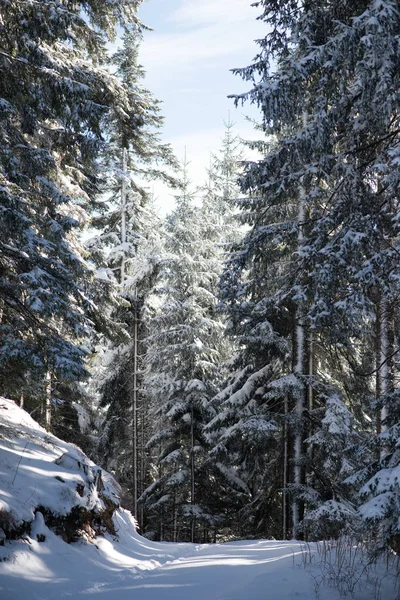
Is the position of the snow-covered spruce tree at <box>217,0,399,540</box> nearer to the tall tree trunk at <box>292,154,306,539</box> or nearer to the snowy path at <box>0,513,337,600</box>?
the snowy path at <box>0,513,337,600</box>

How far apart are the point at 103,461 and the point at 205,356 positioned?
7.30 meters

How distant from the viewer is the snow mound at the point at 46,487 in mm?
5996

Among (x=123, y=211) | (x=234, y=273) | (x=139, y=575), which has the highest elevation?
(x=123, y=211)

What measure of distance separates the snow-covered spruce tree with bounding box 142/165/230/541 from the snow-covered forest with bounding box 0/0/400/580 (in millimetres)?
91

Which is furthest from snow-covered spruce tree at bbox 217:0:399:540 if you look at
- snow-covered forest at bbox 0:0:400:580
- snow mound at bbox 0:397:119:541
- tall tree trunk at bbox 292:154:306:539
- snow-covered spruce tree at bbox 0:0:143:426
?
snow mound at bbox 0:397:119:541

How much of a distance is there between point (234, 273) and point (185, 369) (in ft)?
27.8

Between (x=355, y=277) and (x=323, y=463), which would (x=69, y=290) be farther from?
(x=323, y=463)

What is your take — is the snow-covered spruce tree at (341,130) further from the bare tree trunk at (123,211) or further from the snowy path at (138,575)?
the bare tree trunk at (123,211)

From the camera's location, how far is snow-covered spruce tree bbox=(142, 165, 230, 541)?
701 inches

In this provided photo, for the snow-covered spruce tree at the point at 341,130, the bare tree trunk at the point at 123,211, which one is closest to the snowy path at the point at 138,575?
the snow-covered spruce tree at the point at 341,130

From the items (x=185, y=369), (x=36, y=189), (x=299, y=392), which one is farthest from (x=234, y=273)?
(x=185, y=369)

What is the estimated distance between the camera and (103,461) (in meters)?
21.2

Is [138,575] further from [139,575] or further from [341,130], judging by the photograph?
[341,130]

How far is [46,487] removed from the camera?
6.88 m
